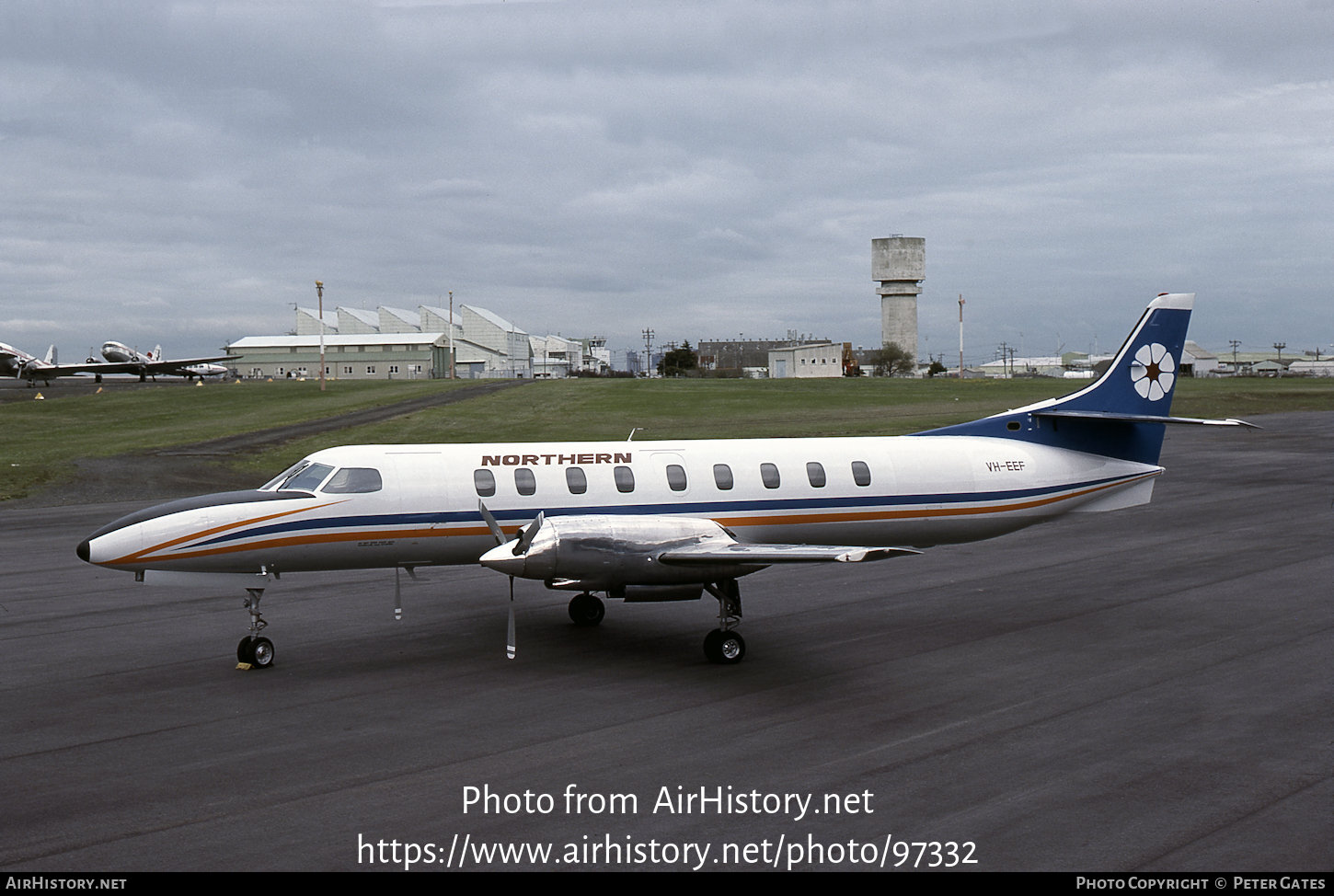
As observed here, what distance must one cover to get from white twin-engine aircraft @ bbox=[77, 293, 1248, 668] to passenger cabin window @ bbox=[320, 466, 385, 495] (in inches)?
0.8

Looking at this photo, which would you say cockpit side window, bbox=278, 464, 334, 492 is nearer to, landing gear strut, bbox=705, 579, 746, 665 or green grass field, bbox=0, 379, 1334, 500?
landing gear strut, bbox=705, 579, 746, 665

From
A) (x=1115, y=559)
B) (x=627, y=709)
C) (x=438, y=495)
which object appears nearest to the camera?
(x=627, y=709)

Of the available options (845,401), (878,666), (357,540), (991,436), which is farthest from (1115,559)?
(845,401)

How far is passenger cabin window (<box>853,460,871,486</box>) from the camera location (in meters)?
18.3

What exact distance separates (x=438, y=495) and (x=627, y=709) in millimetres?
5211

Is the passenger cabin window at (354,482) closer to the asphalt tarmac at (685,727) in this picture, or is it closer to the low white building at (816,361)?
the asphalt tarmac at (685,727)

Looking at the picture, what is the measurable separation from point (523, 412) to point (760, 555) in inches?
2278

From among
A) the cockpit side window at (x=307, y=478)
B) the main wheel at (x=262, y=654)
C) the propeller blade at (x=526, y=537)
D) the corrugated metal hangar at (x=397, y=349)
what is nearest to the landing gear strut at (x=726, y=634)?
Result: the propeller blade at (x=526, y=537)

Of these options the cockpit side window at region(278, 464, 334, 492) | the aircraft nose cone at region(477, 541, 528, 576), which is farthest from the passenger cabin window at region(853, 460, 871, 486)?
the cockpit side window at region(278, 464, 334, 492)

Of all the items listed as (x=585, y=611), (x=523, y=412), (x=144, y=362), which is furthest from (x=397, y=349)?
(x=585, y=611)

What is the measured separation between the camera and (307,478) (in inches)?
645

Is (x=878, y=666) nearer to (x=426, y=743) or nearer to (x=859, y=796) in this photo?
(x=859, y=796)

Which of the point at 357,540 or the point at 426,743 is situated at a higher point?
the point at 357,540
